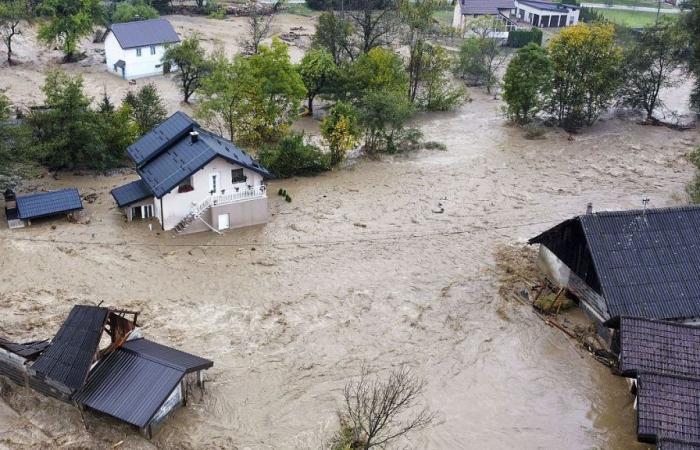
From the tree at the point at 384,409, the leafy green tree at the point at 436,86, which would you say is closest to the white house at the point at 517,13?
the leafy green tree at the point at 436,86

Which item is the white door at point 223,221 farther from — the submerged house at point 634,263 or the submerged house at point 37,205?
the submerged house at point 634,263

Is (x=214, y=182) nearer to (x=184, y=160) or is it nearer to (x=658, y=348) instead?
(x=184, y=160)

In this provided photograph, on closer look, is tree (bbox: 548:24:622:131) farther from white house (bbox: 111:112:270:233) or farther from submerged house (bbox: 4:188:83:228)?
submerged house (bbox: 4:188:83:228)

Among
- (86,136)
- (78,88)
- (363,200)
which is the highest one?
(78,88)

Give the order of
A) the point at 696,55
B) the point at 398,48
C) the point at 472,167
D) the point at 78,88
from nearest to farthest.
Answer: the point at 78,88 → the point at 472,167 → the point at 696,55 → the point at 398,48

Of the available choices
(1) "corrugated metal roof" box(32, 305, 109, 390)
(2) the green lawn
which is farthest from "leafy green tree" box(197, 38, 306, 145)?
(2) the green lawn

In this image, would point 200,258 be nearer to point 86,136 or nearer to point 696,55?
point 86,136

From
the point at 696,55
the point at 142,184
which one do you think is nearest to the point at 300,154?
the point at 142,184
